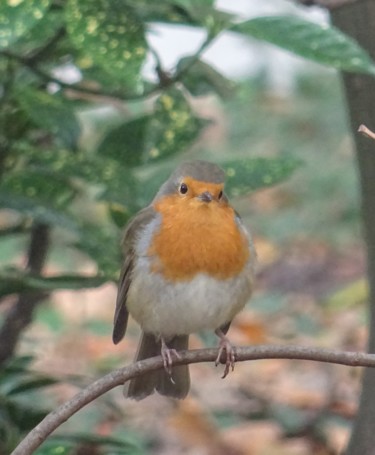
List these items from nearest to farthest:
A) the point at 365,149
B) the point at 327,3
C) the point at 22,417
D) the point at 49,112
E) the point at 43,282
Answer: the point at 327,3, the point at 43,282, the point at 49,112, the point at 365,149, the point at 22,417

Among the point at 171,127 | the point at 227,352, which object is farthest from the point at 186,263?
the point at 171,127

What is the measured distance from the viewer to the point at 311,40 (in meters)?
2.04

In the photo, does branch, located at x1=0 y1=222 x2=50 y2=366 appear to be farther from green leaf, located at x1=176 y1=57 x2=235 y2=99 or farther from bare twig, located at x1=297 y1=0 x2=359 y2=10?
bare twig, located at x1=297 y1=0 x2=359 y2=10

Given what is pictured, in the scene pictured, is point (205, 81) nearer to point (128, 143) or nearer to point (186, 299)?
point (128, 143)

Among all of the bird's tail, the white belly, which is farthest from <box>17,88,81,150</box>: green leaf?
the bird's tail

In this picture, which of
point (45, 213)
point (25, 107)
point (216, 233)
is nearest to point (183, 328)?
point (216, 233)

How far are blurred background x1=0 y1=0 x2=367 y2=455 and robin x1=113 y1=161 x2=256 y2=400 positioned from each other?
0.23ft

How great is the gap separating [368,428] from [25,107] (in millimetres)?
1142

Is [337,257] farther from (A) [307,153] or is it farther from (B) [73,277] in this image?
(B) [73,277]

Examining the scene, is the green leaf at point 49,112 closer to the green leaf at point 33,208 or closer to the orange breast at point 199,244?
the green leaf at point 33,208

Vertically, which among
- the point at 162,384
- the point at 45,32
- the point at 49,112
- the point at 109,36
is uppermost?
the point at 109,36

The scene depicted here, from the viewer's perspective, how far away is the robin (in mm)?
2455

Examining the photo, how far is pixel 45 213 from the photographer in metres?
2.56

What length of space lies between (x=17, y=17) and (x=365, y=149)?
1.01 metres
